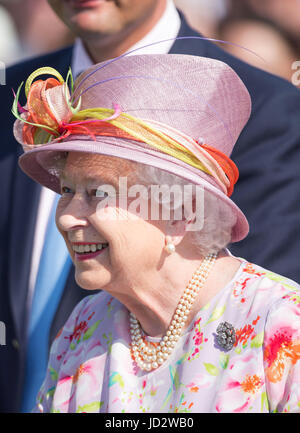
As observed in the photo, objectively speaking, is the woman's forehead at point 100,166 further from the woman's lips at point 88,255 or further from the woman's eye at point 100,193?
the woman's lips at point 88,255

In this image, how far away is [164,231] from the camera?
225 cm

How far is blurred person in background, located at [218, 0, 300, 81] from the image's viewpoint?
4.99m

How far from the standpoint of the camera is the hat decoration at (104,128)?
7.09 ft

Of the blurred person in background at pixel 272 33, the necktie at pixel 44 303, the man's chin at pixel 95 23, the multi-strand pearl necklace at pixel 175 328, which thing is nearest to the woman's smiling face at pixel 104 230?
the multi-strand pearl necklace at pixel 175 328

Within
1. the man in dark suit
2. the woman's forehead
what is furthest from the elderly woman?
the man in dark suit

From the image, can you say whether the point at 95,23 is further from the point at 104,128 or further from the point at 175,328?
the point at 175,328

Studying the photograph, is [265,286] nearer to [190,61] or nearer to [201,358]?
[201,358]

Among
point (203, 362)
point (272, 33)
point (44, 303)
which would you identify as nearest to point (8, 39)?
point (272, 33)

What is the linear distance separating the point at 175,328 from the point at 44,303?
1373mm

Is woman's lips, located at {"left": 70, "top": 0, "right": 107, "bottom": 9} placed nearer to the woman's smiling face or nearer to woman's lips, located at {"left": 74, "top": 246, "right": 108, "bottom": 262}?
the woman's smiling face

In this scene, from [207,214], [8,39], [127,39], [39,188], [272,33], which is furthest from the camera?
[8,39]

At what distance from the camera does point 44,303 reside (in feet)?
11.6

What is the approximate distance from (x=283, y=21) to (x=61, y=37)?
2147mm
